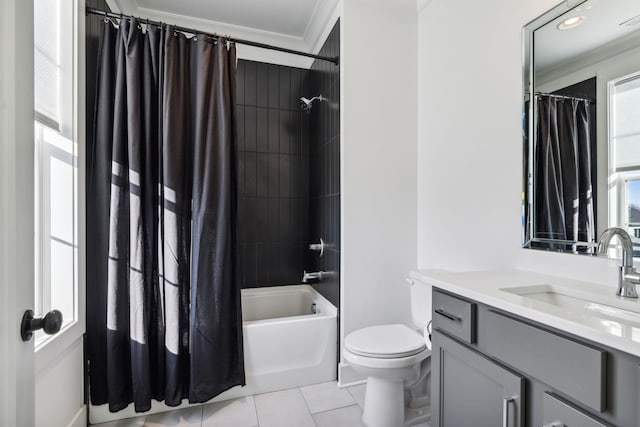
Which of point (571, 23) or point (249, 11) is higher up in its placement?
point (249, 11)

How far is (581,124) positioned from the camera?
1.26 m

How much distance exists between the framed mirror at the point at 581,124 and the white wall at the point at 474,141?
2.5 inches

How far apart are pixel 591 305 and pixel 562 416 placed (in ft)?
1.46

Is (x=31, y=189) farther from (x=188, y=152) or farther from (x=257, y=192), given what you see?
(x=257, y=192)

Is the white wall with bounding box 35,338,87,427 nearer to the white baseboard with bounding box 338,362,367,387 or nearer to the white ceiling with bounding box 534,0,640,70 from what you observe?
the white baseboard with bounding box 338,362,367,387

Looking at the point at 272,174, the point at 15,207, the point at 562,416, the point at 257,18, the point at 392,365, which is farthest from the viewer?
the point at 272,174

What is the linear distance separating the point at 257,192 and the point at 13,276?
7.14ft

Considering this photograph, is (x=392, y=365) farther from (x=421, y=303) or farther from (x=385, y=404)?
(x=421, y=303)

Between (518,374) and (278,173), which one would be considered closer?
(518,374)

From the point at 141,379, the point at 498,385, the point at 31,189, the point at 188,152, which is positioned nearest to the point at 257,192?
the point at 188,152

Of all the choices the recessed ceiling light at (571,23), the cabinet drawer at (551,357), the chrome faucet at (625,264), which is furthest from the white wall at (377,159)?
the chrome faucet at (625,264)

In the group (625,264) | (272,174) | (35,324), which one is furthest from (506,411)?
(272,174)

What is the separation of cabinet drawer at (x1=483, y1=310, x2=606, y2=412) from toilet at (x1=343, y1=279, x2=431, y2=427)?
67 centimetres

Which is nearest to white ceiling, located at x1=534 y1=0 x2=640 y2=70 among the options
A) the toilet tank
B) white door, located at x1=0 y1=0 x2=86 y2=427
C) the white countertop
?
the white countertop
